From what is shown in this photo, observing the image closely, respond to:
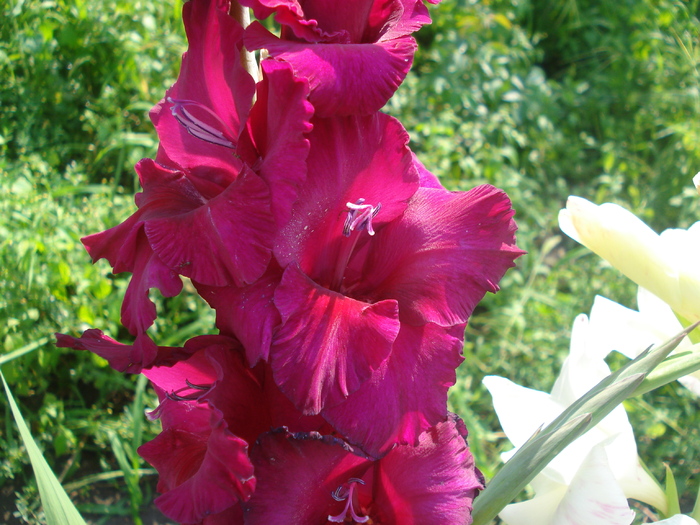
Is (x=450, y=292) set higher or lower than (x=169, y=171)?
lower

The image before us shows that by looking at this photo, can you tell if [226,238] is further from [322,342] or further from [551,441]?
[551,441]

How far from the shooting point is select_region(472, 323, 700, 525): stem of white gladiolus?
515 millimetres

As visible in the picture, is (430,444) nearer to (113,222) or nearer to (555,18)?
(113,222)

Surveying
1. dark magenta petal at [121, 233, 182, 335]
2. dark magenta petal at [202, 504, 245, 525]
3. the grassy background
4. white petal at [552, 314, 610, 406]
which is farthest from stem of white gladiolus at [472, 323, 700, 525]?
the grassy background

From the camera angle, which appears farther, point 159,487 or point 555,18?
point 555,18

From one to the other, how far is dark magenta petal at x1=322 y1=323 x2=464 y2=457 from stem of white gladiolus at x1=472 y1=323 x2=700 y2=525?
3.0 inches

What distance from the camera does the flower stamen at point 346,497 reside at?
23.4 inches

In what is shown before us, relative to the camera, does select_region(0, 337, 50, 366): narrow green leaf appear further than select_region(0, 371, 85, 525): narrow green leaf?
Yes

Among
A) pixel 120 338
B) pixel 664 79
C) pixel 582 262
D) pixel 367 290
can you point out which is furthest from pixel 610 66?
pixel 367 290

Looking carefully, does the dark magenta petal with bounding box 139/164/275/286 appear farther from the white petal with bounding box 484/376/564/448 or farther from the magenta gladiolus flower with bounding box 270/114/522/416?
the white petal with bounding box 484/376/564/448

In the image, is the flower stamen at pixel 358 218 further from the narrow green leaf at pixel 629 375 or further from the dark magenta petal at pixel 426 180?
the narrow green leaf at pixel 629 375

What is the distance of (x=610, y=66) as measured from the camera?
304 centimetres

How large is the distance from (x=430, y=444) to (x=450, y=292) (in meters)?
0.15

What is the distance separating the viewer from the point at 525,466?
537 millimetres
